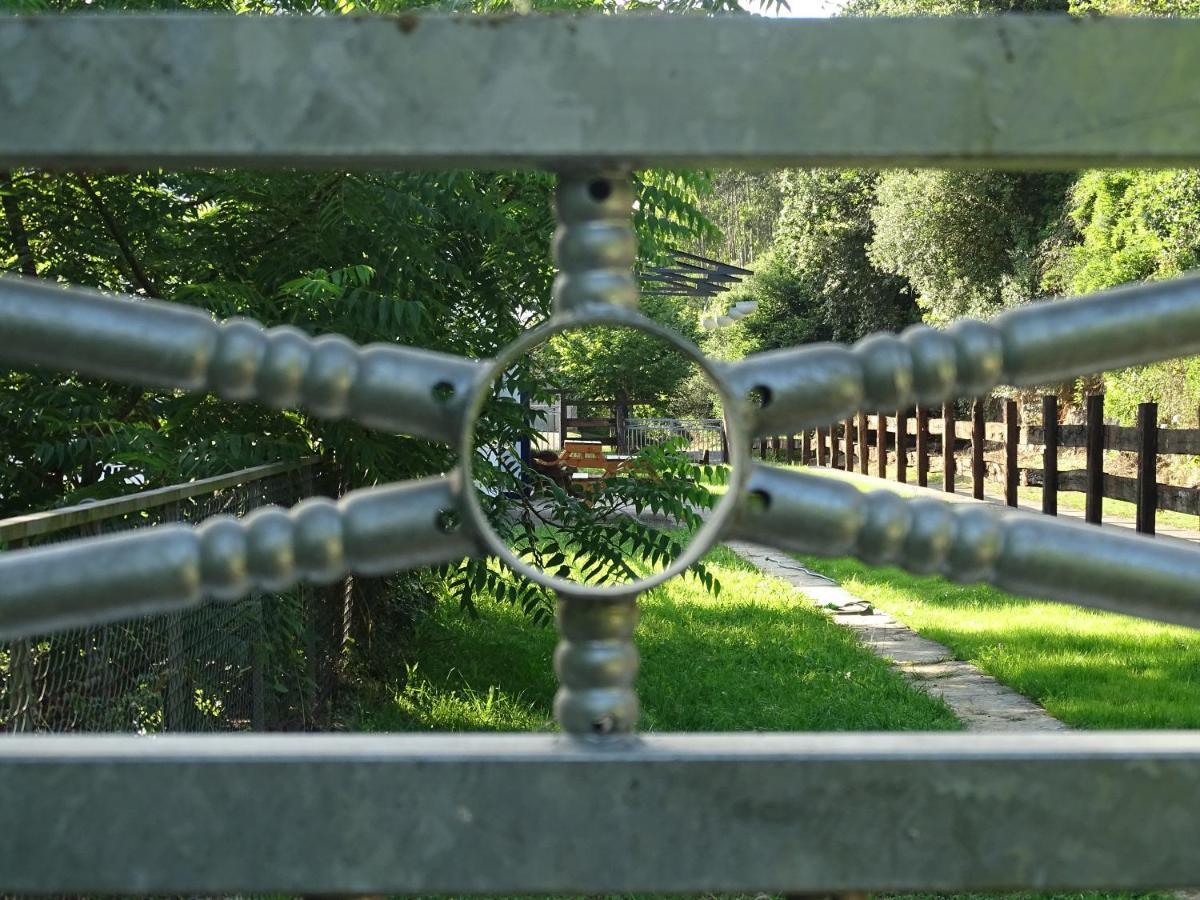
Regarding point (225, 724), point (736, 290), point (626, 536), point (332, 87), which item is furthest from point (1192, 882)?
point (736, 290)

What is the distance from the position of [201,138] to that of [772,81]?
1.20 ft

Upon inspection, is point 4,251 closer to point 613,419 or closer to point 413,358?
point 413,358

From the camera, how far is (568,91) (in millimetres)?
825

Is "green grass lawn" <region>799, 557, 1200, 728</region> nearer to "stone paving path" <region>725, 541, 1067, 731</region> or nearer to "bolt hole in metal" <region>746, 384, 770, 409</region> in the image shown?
"stone paving path" <region>725, 541, 1067, 731</region>

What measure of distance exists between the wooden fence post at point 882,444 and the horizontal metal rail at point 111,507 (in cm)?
1920

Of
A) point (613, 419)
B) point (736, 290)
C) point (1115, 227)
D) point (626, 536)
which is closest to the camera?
point (626, 536)

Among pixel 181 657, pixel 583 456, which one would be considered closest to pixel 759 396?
pixel 181 657

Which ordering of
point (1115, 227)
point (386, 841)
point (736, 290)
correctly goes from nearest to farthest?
point (386, 841) → point (1115, 227) → point (736, 290)

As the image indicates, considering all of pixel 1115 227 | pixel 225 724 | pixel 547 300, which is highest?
pixel 1115 227

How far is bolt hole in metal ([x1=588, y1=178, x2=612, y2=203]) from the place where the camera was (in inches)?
35.1

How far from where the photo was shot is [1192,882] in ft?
2.85

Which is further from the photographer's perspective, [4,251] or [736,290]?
[736,290]

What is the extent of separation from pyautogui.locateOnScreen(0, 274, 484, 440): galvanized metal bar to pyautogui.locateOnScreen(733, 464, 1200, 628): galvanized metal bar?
23 centimetres

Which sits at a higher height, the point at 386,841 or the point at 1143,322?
the point at 1143,322
